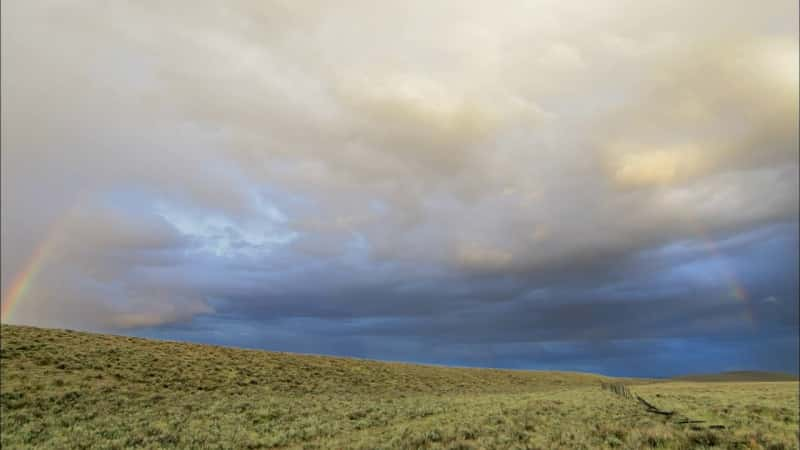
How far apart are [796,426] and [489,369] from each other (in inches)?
2754

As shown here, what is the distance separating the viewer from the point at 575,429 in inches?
731

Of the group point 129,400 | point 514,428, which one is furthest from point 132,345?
point 514,428

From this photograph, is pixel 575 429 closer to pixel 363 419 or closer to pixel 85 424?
pixel 363 419

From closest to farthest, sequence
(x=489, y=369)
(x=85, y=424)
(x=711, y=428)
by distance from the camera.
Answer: (x=711, y=428)
(x=85, y=424)
(x=489, y=369)

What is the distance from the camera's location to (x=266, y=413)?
89.8 feet

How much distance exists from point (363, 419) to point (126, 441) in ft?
35.0

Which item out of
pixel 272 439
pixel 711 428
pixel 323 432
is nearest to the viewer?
pixel 711 428

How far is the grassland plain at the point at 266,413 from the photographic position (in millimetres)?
17375

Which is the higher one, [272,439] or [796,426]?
[796,426]

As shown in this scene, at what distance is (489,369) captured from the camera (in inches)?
3452

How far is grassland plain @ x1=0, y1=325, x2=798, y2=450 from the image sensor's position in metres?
17.4

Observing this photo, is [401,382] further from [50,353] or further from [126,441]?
[126,441]

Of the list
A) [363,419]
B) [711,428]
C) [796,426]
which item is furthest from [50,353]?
[796,426]

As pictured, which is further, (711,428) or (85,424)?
(85,424)
